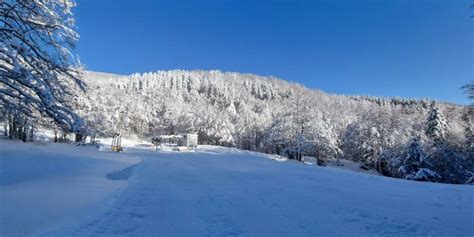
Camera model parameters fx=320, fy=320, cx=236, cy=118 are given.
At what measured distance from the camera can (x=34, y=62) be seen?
767 cm

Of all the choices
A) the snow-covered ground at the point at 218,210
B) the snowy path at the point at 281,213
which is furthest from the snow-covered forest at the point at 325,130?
the snowy path at the point at 281,213

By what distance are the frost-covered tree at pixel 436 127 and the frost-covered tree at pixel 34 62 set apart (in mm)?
39088

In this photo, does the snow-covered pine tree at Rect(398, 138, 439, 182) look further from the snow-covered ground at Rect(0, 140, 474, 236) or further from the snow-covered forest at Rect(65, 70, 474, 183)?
the snow-covered ground at Rect(0, 140, 474, 236)

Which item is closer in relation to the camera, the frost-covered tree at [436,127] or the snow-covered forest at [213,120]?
the snow-covered forest at [213,120]

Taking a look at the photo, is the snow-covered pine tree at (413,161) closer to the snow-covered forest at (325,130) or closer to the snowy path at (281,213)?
the snow-covered forest at (325,130)

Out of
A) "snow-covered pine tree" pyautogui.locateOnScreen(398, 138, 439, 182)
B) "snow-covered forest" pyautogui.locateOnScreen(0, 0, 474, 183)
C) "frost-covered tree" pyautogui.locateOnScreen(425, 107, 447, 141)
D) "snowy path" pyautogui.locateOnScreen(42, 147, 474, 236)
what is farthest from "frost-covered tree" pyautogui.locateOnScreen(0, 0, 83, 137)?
"frost-covered tree" pyautogui.locateOnScreen(425, 107, 447, 141)

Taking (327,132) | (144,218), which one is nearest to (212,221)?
(144,218)

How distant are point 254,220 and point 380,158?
42812mm

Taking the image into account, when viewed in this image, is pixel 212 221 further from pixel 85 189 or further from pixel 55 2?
pixel 55 2

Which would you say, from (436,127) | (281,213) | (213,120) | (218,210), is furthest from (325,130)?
(213,120)

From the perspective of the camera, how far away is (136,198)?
762cm

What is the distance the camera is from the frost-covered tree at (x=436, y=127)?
36938 mm

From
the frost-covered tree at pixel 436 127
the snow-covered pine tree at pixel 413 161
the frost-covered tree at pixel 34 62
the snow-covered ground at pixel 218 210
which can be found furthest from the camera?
the frost-covered tree at pixel 436 127

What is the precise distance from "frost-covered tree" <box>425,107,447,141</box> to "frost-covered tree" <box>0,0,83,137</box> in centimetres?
3909
